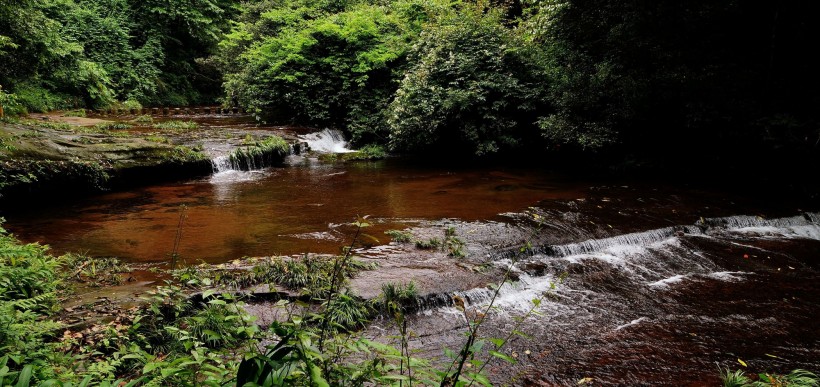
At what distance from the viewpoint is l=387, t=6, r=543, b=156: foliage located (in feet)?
42.4

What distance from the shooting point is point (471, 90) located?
41.6ft

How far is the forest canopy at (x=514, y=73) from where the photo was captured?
33.3ft

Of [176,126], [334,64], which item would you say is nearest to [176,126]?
[176,126]

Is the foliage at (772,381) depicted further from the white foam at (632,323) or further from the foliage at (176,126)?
the foliage at (176,126)

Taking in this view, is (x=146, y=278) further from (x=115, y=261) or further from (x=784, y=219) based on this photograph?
(x=784, y=219)

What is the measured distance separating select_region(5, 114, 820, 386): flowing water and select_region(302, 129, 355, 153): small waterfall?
452 cm

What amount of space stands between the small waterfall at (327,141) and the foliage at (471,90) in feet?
11.9

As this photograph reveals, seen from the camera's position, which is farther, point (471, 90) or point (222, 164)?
point (471, 90)

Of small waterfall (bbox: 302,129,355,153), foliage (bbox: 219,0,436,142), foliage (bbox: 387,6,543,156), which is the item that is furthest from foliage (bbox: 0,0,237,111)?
foliage (bbox: 387,6,543,156)

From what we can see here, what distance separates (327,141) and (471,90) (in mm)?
6843

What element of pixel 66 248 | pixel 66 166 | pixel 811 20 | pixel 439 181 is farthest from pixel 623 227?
pixel 66 166

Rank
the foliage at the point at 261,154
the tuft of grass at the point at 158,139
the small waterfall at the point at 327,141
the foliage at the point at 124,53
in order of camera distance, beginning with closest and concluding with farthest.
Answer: the tuft of grass at the point at 158,139, the foliage at the point at 261,154, the small waterfall at the point at 327,141, the foliage at the point at 124,53

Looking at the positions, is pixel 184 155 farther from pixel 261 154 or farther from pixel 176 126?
pixel 176 126

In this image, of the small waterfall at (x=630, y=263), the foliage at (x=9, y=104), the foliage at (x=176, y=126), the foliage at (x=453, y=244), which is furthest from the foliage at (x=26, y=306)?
the foliage at (x=176, y=126)
